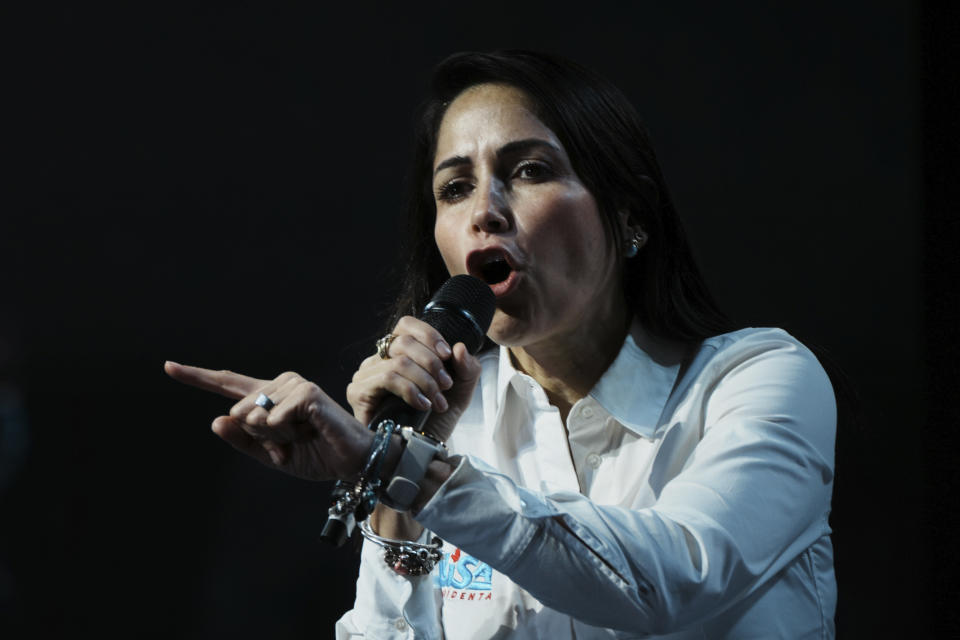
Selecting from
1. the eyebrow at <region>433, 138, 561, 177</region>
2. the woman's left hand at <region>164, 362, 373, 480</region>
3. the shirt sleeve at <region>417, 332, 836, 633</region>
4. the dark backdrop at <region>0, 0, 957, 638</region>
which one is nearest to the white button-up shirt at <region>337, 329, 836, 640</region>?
the shirt sleeve at <region>417, 332, 836, 633</region>

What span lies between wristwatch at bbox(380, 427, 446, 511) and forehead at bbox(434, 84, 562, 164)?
0.62 metres

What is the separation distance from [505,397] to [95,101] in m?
1.28

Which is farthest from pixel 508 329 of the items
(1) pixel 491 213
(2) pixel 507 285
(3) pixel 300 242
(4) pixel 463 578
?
(3) pixel 300 242

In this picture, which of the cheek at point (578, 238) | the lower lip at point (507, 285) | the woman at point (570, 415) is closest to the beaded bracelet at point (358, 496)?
the woman at point (570, 415)

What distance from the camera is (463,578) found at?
140cm

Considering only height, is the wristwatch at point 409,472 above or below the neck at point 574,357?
below

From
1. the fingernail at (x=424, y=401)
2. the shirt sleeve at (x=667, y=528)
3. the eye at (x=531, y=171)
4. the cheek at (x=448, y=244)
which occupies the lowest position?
the shirt sleeve at (x=667, y=528)

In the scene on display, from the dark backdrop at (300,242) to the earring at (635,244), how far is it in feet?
1.62

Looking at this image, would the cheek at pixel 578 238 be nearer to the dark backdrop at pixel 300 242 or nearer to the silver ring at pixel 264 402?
the silver ring at pixel 264 402

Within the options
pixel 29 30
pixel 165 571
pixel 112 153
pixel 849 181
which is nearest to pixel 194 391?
pixel 165 571

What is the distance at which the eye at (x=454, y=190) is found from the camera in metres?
1.44

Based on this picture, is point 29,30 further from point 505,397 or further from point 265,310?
point 505,397

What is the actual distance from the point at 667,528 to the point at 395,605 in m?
0.57

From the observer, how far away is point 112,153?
84.6 inches
